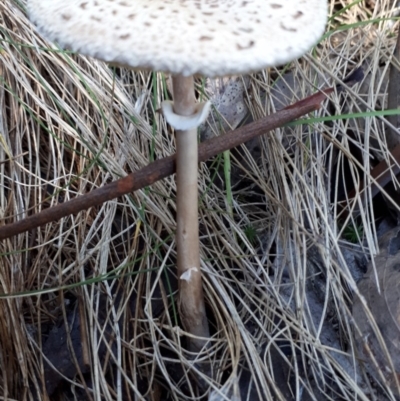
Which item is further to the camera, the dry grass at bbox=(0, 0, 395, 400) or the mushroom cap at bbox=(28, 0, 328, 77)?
the dry grass at bbox=(0, 0, 395, 400)

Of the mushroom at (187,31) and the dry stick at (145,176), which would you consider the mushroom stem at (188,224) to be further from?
the mushroom at (187,31)

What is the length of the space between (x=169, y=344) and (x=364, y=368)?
58 cm

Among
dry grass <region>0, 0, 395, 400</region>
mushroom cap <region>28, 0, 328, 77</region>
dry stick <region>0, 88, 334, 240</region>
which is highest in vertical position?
mushroom cap <region>28, 0, 328, 77</region>

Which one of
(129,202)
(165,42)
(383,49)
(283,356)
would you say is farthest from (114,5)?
(383,49)

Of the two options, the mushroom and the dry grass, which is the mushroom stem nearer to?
the dry grass

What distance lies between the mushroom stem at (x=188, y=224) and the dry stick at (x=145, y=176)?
2.4 inches

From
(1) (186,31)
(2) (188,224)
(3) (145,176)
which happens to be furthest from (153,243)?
(1) (186,31)

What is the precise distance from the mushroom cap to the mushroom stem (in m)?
0.23

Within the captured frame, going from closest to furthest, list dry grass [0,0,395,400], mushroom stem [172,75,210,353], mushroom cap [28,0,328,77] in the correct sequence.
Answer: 1. mushroom cap [28,0,328,77]
2. mushroom stem [172,75,210,353]
3. dry grass [0,0,395,400]

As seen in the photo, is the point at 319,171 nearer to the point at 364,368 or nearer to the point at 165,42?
the point at 364,368

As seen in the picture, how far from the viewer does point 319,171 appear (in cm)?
175

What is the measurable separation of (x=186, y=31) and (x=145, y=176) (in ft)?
1.48

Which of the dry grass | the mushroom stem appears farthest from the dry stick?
the dry grass

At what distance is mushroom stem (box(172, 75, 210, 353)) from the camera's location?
1227 mm
